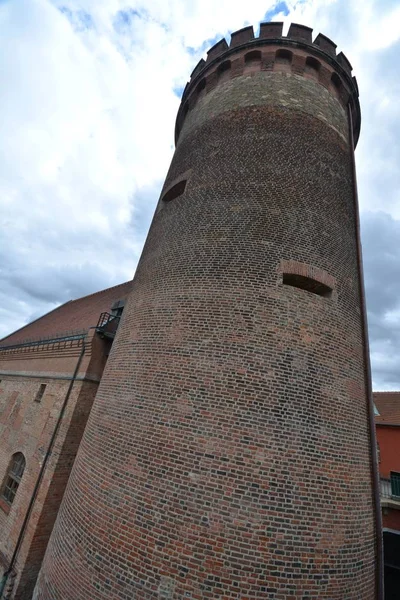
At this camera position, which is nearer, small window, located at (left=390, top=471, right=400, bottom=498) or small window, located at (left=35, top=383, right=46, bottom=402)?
small window, located at (left=35, top=383, right=46, bottom=402)

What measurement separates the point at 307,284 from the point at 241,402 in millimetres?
2555

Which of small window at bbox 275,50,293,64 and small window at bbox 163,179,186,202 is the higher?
small window at bbox 275,50,293,64

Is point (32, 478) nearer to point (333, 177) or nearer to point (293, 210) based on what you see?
point (293, 210)

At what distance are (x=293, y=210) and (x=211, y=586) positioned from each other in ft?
18.7

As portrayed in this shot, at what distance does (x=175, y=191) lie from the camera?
8023 millimetres

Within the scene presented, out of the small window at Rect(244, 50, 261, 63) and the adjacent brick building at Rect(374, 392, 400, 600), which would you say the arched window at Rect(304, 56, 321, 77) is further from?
the adjacent brick building at Rect(374, 392, 400, 600)

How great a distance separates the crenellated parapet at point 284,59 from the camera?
8.08 metres

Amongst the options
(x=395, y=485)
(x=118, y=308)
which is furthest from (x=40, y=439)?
(x=395, y=485)

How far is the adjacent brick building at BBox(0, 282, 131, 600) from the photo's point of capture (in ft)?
24.5

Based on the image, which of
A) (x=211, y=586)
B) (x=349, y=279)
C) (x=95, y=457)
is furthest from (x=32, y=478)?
(x=349, y=279)

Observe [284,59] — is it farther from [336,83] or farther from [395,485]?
[395,485]

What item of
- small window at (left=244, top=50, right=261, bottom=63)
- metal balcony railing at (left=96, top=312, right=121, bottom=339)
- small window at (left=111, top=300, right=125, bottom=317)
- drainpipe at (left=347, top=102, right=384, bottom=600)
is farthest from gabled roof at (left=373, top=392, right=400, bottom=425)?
small window at (left=244, top=50, right=261, bottom=63)

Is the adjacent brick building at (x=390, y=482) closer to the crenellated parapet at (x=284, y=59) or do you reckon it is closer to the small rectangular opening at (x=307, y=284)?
the small rectangular opening at (x=307, y=284)

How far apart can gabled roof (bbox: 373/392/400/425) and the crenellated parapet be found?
1428 cm
